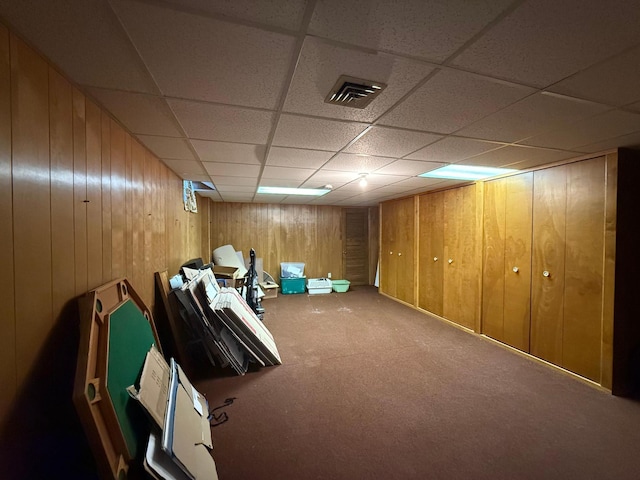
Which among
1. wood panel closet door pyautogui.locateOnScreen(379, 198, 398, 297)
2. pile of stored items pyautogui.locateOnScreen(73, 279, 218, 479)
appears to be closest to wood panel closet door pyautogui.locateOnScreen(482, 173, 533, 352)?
wood panel closet door pyautogui.locateOnScreen(379, 198, 398, 297)

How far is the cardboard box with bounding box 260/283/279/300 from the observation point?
5656 millimetres

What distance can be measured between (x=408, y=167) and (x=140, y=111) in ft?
8.08

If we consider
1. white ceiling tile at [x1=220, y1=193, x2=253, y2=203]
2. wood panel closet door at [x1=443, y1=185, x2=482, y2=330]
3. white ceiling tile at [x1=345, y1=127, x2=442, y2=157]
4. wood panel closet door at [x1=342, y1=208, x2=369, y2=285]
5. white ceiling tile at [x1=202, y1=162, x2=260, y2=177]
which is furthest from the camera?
wood panel closet door at [x1=342, y1=208, x2=369, y2=285]

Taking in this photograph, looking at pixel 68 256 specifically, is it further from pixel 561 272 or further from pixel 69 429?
pixel 561 272

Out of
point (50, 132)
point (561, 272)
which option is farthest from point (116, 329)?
point (561, 272)

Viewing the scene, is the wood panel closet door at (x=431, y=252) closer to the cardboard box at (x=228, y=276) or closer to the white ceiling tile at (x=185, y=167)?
the cardboard box at (x=228, y=276)

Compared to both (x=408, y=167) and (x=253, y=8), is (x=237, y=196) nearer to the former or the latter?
(x=408, y=167)

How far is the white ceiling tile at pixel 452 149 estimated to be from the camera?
6.79ft

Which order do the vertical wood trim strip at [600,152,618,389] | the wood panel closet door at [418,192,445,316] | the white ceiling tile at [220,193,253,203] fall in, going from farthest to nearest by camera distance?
the white ceiling tile at [220,193,253,203] < the wood panel closet door at [418,192,445,316] < the vertical wood trim strip at [600,152,618,389]

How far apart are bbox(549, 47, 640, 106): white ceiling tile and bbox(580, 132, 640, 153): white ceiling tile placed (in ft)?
2.67

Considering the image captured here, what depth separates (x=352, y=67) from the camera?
114 centimetres

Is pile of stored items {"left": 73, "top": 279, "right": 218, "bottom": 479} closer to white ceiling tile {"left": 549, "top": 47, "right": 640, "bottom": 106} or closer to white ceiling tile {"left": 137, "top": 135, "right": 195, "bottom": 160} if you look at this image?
white ceiling tile {"left": 137, "top": 135, "right": 195, "bottom": 160}

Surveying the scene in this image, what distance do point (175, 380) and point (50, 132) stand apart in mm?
1582

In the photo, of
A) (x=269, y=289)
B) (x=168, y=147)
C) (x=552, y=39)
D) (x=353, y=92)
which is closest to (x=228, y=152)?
(x=168, y=147)
